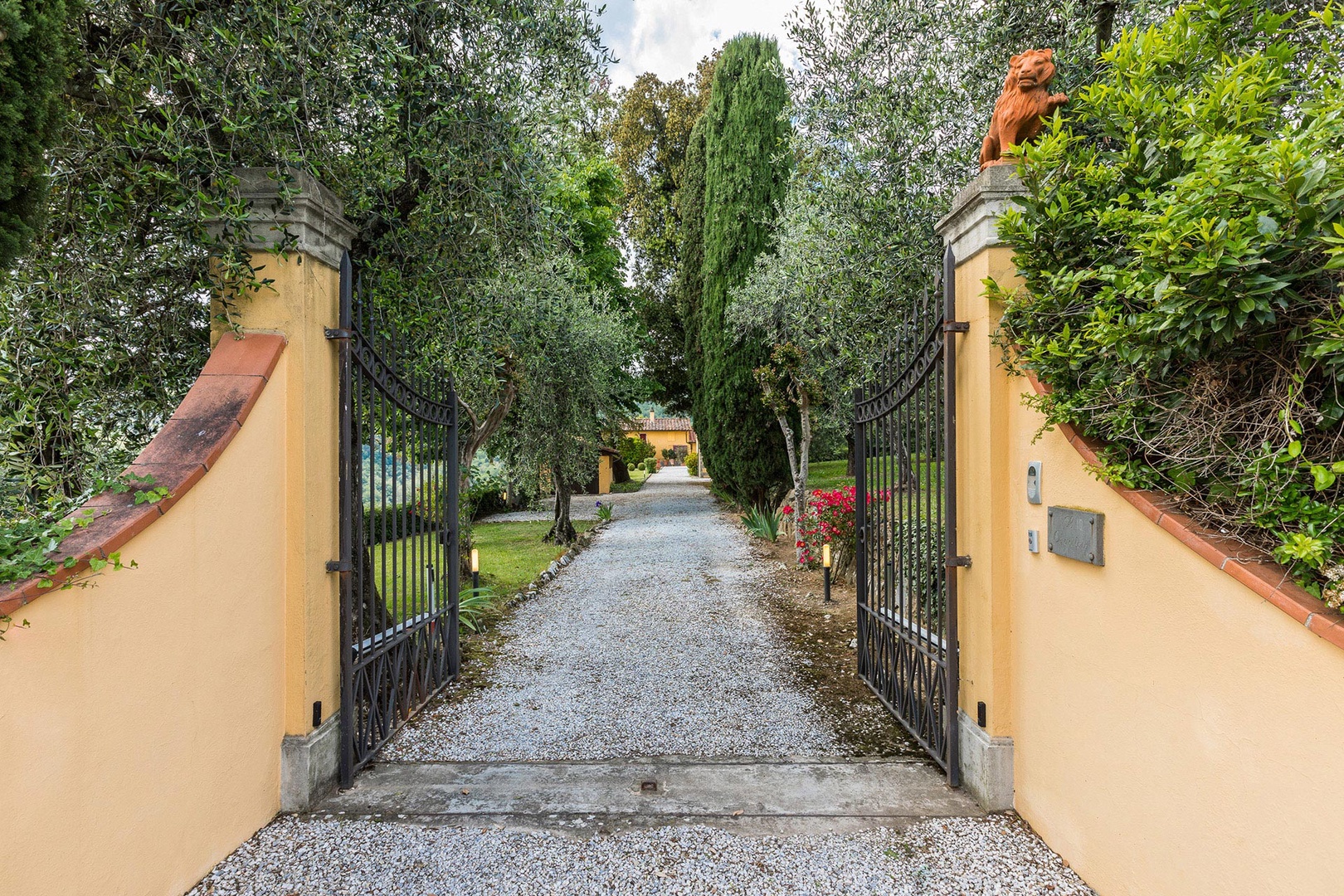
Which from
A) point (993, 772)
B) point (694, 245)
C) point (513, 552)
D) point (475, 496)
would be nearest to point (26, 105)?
point (993, 772)

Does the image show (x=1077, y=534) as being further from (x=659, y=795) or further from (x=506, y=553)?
(x=506, y=553)

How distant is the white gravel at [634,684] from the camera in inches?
155

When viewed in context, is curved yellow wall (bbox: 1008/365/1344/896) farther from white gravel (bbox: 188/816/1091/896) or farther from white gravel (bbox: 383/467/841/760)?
white gravel (bbox: 383/467/841/760)

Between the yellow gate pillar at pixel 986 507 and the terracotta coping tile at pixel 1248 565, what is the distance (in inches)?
30.7

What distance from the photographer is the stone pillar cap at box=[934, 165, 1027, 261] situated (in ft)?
10.0

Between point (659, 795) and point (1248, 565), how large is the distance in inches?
106

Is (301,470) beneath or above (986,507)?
above

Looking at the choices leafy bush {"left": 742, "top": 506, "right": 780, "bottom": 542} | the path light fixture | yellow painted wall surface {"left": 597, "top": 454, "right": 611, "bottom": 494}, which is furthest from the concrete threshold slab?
yellow painted wall surface {"left": 597, "top": 454, "right": 611, "bottom": 494}

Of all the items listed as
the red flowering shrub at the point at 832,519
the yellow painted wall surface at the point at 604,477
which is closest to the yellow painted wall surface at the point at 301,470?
the red flowering shrub at the point at 832,519

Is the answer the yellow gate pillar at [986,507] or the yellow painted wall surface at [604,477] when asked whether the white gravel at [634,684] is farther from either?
the yellow painted wall surface at [604,477]

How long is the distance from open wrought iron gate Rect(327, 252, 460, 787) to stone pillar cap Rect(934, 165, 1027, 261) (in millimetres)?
3251

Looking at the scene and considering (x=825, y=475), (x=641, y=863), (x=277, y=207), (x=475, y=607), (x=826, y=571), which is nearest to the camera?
(x=641, y=863)

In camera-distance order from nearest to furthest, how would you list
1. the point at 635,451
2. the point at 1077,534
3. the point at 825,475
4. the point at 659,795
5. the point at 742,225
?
1. the point at 1077,534
2. the point at 659,795
3. the point at 742,225
4. the point at 825,475
5. the point at 635,451

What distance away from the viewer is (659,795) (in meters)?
3.25
